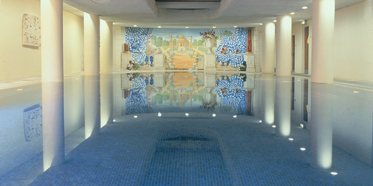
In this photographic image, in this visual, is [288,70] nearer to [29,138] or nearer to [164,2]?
[164,2]

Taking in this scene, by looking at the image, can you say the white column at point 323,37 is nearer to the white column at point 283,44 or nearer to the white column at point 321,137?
the white column at point 283,44

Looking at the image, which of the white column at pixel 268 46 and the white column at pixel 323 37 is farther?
the white column at pixel 268 46

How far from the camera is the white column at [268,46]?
2486cm

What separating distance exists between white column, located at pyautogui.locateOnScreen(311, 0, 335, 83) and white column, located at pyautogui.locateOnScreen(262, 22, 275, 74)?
1110 cm

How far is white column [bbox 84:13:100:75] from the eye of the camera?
67.3ft

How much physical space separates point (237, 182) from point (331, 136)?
2127 mm

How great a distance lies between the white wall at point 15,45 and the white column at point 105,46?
6430 mm

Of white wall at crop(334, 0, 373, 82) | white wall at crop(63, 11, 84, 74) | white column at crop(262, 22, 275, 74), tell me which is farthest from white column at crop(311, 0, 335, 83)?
white wall at crop(63, 11, 84, 74)

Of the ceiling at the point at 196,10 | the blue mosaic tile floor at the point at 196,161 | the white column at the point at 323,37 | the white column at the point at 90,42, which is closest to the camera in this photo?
the blue mosaic tile floor at the point at 196,161

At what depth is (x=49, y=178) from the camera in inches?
104

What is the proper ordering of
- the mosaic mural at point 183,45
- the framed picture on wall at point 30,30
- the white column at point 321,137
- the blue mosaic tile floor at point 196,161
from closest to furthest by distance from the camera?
the blue mosaic tile floor at point 196,161, the white column at point 321,137, the framed picture on wall at point 30,30, the mosaic mural at point 183,45

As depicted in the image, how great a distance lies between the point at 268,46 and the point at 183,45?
31.5ft

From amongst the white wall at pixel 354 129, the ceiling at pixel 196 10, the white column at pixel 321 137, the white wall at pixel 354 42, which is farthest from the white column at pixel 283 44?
the white column at pixel 321 137

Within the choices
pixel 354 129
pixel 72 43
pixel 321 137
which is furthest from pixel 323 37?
pixel 72 43
